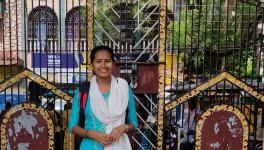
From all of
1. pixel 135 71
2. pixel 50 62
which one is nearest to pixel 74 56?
pixel 50 62

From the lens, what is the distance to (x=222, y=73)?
449 cm

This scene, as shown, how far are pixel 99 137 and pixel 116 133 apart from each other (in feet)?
0.42

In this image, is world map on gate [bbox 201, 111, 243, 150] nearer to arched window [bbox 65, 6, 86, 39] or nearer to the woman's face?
arched window [bbox 65, 6, 86, 39]

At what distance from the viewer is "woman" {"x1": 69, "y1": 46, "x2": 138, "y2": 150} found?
2.87 metres

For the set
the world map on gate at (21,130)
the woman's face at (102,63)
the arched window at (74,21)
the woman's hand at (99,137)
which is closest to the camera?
the woman's hand at (99,137)

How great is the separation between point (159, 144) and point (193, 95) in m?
0.70

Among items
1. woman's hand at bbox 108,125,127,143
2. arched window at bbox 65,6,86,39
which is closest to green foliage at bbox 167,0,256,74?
arched window at bbox 65,6,86,39

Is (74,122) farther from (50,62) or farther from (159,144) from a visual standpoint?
(50,62)

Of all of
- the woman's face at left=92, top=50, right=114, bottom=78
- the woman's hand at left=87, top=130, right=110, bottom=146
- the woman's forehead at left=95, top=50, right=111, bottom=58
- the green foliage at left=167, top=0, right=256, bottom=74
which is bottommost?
the woman's hand at left=87, top=130, right=110, bottom=146

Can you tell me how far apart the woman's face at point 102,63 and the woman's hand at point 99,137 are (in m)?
0.43

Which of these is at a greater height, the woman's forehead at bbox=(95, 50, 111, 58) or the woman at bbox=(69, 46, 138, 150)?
the woman's forehead at bbox=(95, 50, 111, 58)

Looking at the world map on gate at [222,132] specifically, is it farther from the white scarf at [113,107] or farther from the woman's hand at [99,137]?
the woman's hand at [99,137]

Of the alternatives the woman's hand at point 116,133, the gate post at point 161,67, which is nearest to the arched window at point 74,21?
the gate post at point 161,67

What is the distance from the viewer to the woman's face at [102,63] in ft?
9.63
